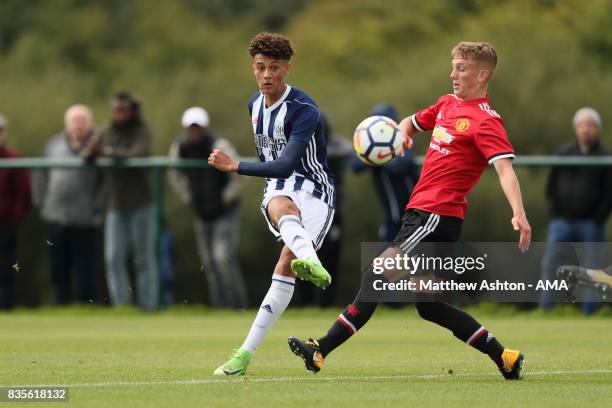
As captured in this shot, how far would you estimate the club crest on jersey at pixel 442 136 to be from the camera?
9172 millimetres

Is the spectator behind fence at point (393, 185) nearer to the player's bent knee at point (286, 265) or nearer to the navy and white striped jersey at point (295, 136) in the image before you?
the navy and white striped jersey at point (295, 136)

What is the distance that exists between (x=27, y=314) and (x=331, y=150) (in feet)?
13.8

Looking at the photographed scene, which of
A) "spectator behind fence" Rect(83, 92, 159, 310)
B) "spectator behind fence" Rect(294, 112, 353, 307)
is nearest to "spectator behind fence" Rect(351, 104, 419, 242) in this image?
"spectator behind fence" Rect(294, 112, 353, 307)

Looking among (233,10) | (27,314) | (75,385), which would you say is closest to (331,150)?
(27,314)

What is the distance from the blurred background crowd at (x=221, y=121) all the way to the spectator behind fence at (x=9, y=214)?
0.8 inches

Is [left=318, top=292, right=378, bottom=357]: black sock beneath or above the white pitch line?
above

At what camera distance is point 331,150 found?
17.4 meters

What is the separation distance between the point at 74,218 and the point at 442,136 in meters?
9.50

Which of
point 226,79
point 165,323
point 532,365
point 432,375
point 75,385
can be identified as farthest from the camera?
point 226,79

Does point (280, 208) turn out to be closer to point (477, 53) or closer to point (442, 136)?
point (442, 136)

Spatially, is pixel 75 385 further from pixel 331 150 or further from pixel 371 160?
pixel 331 150

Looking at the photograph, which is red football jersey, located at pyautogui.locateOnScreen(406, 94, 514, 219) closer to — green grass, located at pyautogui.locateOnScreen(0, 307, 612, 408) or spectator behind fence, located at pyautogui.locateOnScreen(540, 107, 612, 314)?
green grass, located at pyautogui.locateOnScreen(0, 307, 612, 408)

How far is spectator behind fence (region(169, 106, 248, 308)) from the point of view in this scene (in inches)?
692

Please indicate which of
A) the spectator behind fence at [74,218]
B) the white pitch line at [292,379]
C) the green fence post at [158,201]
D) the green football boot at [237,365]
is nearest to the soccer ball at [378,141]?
the white pitch line at [292,379]
